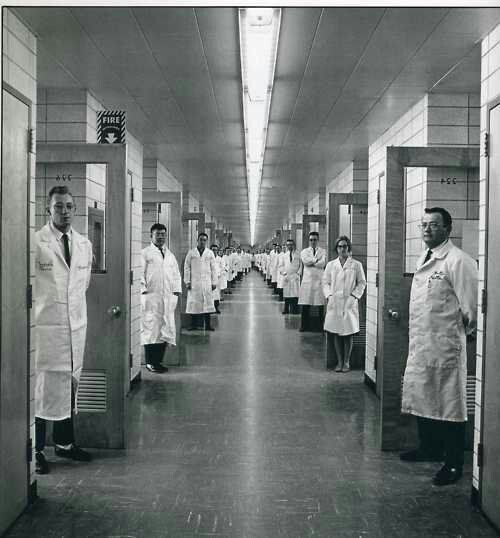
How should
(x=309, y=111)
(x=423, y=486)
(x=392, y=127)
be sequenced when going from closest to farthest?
(x=423, y=486) < (x=309, y=111) < (x=392, y=127)

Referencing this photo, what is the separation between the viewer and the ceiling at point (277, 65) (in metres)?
3.66

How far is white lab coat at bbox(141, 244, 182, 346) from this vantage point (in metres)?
6.99

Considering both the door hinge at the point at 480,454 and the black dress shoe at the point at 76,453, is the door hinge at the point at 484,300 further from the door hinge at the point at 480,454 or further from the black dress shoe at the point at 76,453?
the black dress shoe at the point at 76,453

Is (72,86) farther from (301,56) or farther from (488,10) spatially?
(488,10)

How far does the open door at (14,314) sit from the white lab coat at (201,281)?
7.26 meters

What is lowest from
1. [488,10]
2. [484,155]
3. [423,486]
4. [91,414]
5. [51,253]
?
[423,486]

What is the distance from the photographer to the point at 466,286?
3713mm

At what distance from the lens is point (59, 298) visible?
382 centimetres

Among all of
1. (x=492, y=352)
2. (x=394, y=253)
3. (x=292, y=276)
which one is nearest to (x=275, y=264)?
(x=292, y=276)

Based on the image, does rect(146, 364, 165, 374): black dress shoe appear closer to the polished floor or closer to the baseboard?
the polished floor

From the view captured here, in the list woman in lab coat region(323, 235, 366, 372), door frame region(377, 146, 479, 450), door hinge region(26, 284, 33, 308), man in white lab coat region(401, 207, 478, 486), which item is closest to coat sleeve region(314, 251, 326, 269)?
woman in lab coat region(323, 235, 366, 372)

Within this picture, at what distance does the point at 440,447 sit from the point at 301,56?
286 cm

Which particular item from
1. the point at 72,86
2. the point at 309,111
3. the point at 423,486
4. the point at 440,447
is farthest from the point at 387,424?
the point at 72,86

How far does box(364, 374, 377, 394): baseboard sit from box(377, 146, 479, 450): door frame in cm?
190
